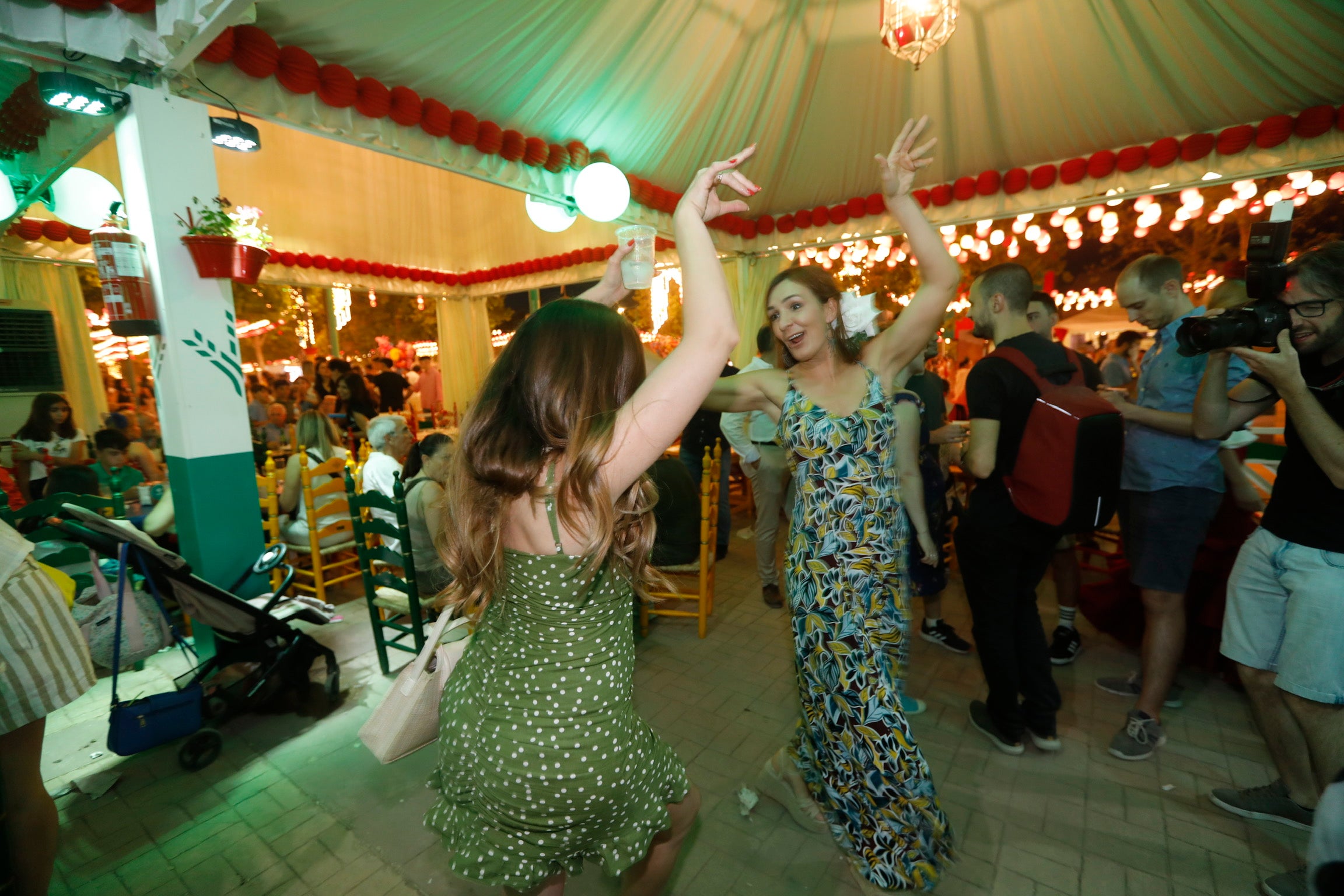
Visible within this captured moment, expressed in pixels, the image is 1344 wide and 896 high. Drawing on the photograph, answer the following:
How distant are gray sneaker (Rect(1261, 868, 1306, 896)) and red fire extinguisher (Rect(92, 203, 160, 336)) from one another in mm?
5003

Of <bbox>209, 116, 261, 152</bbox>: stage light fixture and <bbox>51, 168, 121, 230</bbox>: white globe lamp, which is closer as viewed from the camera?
<bbox>209, 116, 261, 152</bbox>: stage light fixture

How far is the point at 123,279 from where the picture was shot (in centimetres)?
287

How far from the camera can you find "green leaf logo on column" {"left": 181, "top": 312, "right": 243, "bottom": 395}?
10.2 feet

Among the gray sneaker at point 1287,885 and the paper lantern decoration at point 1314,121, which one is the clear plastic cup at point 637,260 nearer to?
the gray sneaker at point 1287,885

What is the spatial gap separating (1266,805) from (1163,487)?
1.18m

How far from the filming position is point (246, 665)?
10.7 ft

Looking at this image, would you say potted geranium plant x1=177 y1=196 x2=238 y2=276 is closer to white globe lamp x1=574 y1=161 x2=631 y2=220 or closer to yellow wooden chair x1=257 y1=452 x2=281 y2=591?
yellow wooden chair x1=257 y1=452 x2=281 y2=591

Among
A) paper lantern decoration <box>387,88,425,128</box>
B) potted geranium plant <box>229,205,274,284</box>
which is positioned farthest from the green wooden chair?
paper lantern decoration <box>387,88,425,128</box>

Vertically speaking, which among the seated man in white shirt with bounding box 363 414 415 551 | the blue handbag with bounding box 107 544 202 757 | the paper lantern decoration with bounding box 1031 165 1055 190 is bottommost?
the blue handbag with bounding box 107 544 202 757

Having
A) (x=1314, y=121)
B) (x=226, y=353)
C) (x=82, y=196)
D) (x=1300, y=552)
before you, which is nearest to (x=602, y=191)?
(x=226, y=353)

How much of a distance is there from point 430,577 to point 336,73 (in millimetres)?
3000

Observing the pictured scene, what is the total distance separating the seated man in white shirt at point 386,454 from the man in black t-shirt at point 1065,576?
377 centimetres

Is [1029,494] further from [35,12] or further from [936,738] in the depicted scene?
[35,12]

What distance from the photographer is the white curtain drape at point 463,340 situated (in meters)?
11.2
